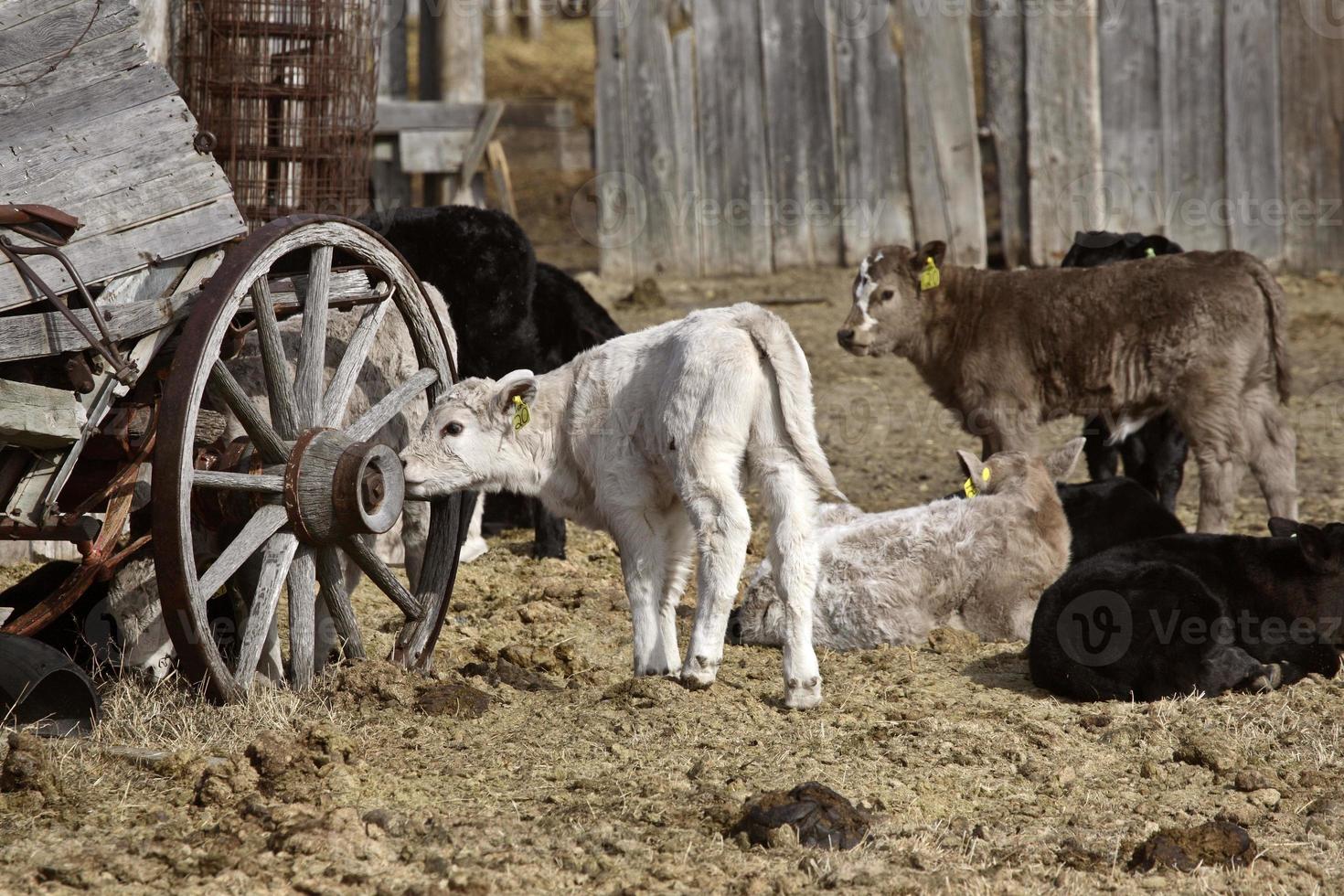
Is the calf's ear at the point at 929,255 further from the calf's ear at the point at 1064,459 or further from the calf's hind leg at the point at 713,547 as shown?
the calf's hind leg at the point at 713,547

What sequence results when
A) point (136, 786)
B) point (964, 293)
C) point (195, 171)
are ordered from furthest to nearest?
point (964, 293) < point (195, 171) < point (136, 786)

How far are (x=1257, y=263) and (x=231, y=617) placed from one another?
6.41 meters

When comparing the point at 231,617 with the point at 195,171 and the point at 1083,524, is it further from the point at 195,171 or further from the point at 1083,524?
the point at 1083,524

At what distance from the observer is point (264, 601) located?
5094 millimetres

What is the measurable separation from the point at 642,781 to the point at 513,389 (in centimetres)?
183

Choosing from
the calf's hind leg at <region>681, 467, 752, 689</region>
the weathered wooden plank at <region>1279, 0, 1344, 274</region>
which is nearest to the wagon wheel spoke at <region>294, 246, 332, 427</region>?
the calf's hind leg at <region>681, 467, 752, 689</region>

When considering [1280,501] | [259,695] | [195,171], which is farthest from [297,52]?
[1280,501]

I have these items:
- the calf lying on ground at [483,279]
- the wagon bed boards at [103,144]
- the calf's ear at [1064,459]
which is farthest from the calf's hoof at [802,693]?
the calf lying on ground at [483,279]

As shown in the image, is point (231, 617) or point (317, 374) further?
point (231, 617)

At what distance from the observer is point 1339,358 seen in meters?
12.7

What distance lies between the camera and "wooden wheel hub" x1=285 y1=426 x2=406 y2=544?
5.13 metres

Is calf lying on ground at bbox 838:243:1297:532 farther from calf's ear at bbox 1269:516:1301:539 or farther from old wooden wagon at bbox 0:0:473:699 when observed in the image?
old wooden wagon at bbox 0:0:473:699

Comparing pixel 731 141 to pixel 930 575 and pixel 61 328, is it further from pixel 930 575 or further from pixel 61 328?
pixel 61 328

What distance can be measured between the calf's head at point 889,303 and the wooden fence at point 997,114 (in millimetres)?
4876
